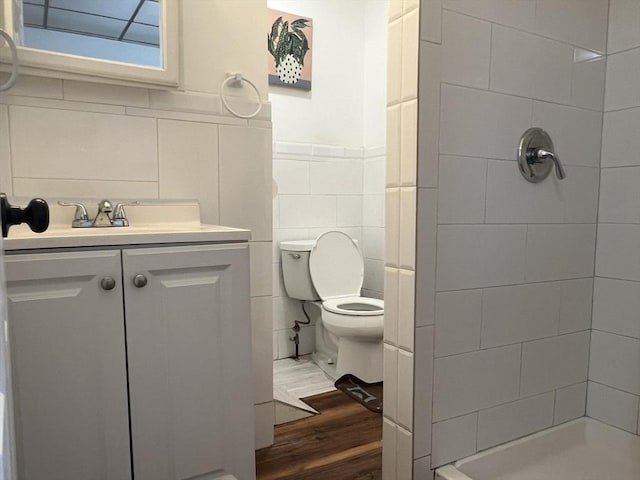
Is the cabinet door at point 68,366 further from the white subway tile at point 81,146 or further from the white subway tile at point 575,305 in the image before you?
the white subway tile at point 575,305

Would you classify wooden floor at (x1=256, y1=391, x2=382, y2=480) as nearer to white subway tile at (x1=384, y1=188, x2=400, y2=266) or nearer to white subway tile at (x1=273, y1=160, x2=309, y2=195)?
white subway tile at (x1=384, y1=188, x2=400, y2=266)

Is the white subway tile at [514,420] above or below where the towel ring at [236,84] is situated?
below

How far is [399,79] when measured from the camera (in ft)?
3.62

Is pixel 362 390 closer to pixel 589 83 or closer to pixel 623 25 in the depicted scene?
pixel 589 83

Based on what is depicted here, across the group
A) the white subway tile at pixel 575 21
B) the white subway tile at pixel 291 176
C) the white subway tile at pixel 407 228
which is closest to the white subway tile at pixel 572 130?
the white subway tile at pixel 575 21

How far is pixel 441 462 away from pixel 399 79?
102 cm

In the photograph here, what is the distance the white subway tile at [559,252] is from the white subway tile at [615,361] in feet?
0.74

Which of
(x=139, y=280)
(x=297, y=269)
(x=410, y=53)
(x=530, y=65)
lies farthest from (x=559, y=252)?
(x=297, y=269)

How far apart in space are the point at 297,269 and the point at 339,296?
295 mm

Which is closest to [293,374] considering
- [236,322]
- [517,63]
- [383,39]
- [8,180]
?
[236,322]

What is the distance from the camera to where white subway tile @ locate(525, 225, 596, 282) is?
1313 millimetres

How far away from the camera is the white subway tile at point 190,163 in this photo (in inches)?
59.9

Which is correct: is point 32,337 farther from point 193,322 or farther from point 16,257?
point 193,322

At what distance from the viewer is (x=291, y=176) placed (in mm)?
2678
